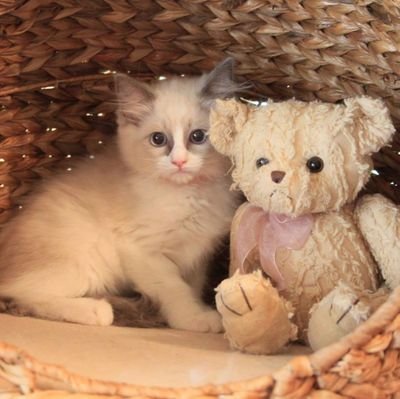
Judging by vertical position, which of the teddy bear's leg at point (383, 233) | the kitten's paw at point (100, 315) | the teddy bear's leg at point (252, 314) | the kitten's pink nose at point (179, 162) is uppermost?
the teddy bear's leg at point (383, 233)

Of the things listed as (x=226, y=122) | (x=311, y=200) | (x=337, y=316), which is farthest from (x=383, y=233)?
(x=226, y=122)

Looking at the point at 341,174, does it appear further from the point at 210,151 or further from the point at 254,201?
the point at 210,151

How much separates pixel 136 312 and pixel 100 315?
13cm

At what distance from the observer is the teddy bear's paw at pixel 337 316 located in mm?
1153

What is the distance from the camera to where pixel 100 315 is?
151 centimetres

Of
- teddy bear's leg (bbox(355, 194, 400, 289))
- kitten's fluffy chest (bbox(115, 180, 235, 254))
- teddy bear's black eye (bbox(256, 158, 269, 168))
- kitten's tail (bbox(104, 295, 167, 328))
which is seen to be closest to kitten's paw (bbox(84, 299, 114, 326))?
kitten's tail (bbox(104, 295, 167, 328))

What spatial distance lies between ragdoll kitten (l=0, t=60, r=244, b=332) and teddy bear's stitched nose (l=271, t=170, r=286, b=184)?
0.28 metres

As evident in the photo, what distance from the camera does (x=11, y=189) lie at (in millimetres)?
1851

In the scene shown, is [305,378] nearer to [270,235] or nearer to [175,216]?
[270,235]

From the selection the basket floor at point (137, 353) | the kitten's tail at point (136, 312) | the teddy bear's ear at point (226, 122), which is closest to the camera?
the basket floor at point (137, 353)

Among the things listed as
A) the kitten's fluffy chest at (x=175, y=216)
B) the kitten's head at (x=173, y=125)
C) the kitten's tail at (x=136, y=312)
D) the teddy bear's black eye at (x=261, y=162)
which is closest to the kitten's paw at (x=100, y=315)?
the kitten's tail at (x=136, y=312)

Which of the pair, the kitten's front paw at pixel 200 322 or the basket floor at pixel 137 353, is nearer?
the basket floor at pixel 137 353

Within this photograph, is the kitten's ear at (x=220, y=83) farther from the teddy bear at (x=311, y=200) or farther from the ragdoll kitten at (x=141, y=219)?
the teddy bear at (x=311, y=200)

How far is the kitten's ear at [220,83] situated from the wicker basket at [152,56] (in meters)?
0.10
